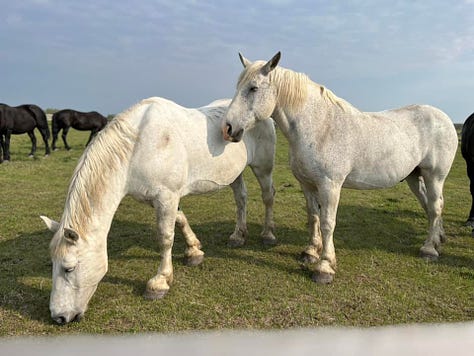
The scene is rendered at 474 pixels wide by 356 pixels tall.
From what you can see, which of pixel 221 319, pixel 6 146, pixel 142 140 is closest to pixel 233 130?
pixel 142 140

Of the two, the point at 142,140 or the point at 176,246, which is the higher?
the point at 142,140

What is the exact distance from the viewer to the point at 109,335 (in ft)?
10.3

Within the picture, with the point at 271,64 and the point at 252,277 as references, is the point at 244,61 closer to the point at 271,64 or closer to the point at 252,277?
the point at 271,64

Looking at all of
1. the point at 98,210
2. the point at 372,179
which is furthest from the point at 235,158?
the point at 98,210

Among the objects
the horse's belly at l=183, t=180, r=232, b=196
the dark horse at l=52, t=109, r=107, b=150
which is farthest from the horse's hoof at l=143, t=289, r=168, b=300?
the dark horse at l=52, t=109, r=107, b=150

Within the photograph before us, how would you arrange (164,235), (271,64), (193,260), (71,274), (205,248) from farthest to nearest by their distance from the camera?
(205,248)
(193,260)
(164,235)
(271,64)
(71,274)

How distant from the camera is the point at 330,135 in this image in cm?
414

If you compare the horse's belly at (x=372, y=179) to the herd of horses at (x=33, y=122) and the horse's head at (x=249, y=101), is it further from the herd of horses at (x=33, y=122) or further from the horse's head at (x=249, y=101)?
the herd of horses at (x=33, y=122)

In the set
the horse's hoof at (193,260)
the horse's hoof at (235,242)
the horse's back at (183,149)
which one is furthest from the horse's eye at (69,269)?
the horse's hoof at (235,242)

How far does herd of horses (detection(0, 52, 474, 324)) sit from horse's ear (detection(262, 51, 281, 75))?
0.03 feet

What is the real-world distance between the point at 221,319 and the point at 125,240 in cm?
271

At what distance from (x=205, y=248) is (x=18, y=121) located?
39.9ft

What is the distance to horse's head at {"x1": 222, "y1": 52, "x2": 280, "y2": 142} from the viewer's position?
388 centimetres

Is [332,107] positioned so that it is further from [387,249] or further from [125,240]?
[125,240]
